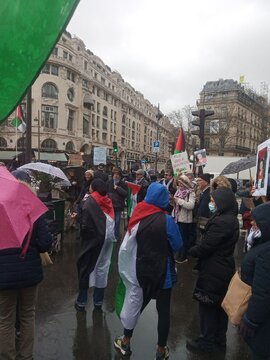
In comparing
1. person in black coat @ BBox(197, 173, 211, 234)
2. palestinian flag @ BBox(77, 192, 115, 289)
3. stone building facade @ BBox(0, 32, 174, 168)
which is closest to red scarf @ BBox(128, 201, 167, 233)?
palestinian flag @ BBox(77, 192, 115, 289)

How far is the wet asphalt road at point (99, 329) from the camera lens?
371 cm

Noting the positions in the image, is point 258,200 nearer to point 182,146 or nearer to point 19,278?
point 19,278

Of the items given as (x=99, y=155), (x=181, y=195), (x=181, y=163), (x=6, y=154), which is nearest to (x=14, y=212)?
(x=181, y=195)

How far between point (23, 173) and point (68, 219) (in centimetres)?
577

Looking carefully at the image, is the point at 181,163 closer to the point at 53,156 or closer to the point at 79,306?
the point at 79,306

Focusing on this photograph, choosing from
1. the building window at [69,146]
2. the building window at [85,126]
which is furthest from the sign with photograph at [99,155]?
the building window at [85,126]

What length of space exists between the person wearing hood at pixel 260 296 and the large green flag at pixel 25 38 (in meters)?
1.86

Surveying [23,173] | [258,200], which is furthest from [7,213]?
[258,200]

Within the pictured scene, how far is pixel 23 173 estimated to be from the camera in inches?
153

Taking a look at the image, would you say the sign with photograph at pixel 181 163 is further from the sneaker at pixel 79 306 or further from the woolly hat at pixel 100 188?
the sneaker at pixel 79 306

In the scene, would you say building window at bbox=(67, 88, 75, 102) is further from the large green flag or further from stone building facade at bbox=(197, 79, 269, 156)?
the large green flag

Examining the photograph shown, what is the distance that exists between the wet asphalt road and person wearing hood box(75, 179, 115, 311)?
0.30 meters

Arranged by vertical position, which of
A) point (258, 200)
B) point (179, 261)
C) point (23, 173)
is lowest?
point (179, 261)

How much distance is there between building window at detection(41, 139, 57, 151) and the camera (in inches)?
2047
